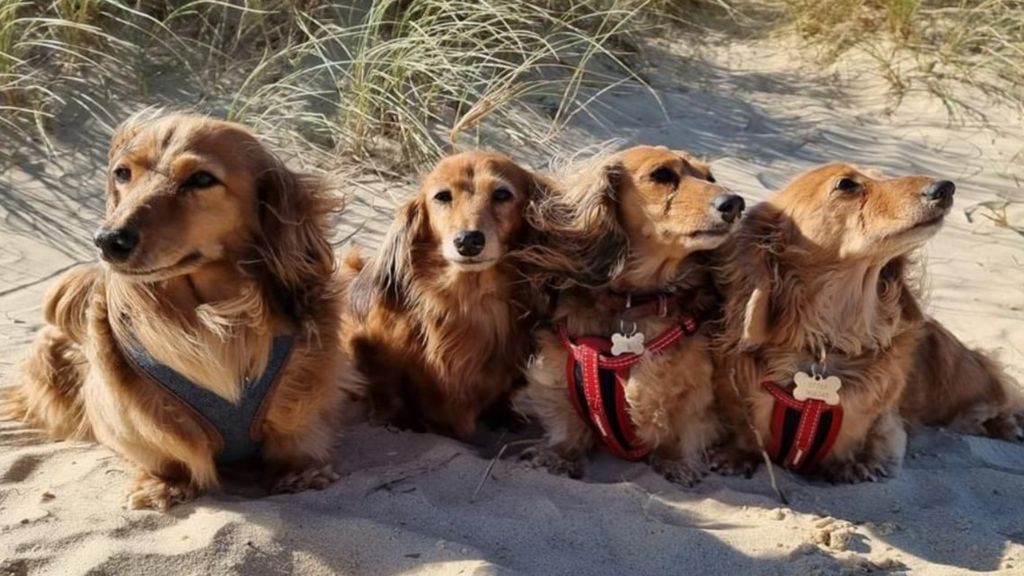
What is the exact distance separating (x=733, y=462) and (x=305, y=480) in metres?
1.32

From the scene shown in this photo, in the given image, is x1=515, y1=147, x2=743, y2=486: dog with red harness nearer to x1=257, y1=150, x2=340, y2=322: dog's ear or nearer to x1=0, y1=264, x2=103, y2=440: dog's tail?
x1=257, y1=150, x2=340, y2=322: dog's ear

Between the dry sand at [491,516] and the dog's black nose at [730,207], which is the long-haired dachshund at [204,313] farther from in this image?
the dog's black nose at [730,207]

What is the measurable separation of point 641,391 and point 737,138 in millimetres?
Answer: 3262

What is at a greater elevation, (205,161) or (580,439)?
(205,161)

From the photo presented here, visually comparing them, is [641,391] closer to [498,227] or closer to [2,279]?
[498,227]

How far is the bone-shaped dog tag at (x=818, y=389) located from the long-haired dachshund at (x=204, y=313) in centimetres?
138

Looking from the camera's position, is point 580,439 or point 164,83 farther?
point 164,83

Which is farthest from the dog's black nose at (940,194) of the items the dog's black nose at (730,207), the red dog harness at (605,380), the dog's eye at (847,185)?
the red dog harness at (605,380)

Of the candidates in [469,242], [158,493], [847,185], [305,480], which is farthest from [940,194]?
[158,493]

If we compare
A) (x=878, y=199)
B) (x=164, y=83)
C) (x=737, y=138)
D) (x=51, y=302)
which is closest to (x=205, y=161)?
(x=51, y=302)

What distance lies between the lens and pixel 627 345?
10.6 ft

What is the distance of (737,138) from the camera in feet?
20.2

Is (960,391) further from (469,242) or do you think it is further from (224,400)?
(224,400)

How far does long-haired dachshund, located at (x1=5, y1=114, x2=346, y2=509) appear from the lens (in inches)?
106
